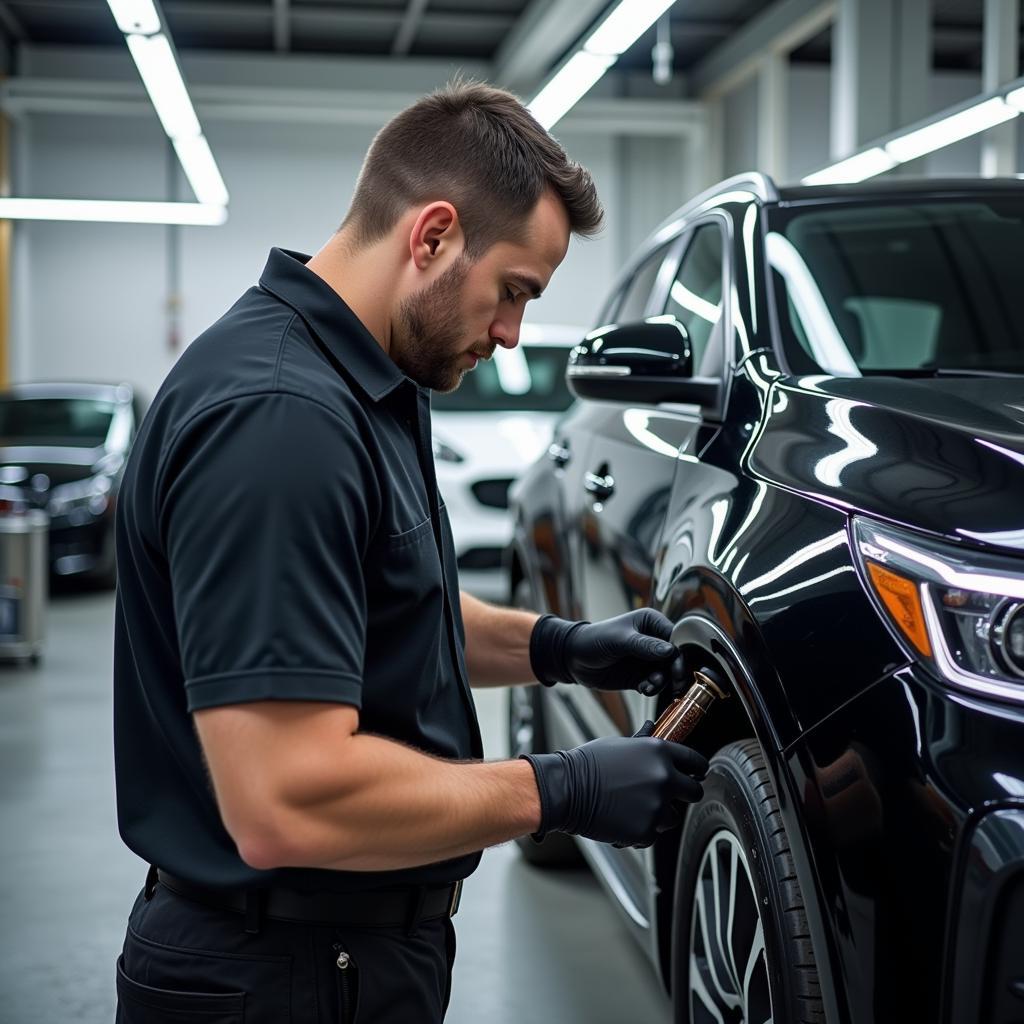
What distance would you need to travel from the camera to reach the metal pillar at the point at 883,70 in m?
9.32

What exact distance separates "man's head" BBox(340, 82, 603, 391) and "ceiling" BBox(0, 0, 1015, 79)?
11294mm

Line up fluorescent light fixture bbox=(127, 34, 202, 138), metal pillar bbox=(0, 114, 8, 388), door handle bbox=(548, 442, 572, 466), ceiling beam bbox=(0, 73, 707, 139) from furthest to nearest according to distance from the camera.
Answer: metal pillar bbox=(0, 114, 8, 388) → ceiling beam bbox=(0, 73, 707, 139) → fluorescent light fixture bbox=(127, 34, 202, 138) → door handle bbox=(548, 442, 572, 466)

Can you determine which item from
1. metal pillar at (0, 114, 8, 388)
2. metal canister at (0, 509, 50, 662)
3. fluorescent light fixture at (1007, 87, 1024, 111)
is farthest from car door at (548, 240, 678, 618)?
metal pillar at (0, 114, 8, 388)

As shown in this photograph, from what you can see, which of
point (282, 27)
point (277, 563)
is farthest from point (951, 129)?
point (282, 27)

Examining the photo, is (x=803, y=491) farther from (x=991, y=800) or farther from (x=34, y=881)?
(x=34, y=881)

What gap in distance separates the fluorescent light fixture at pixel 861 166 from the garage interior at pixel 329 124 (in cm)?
5

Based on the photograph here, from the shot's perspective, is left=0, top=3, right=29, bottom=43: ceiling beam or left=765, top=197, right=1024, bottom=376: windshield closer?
left=765, top=197, right=1024, bottom=376: windshield

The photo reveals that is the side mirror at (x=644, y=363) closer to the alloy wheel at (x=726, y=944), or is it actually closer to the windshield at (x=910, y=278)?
the windshield at (x=910, y=278)

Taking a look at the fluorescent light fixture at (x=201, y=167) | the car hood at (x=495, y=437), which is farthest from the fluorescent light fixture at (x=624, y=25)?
the fluorescent light fixture at (x=201, y=167)

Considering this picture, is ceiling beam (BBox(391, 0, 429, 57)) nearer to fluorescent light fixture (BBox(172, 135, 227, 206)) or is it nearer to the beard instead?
A: fluorescent light fixture (BBox(172, 135, 227, 206))

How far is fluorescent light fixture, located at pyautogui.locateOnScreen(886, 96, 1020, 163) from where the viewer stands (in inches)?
280

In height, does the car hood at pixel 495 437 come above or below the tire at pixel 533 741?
above

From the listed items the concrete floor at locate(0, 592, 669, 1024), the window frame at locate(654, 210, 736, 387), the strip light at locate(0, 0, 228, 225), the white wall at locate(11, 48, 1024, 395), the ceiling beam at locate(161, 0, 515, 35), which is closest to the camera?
the window frame at locate(654, 210, 736, 387)

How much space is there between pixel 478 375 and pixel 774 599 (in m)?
7.29
